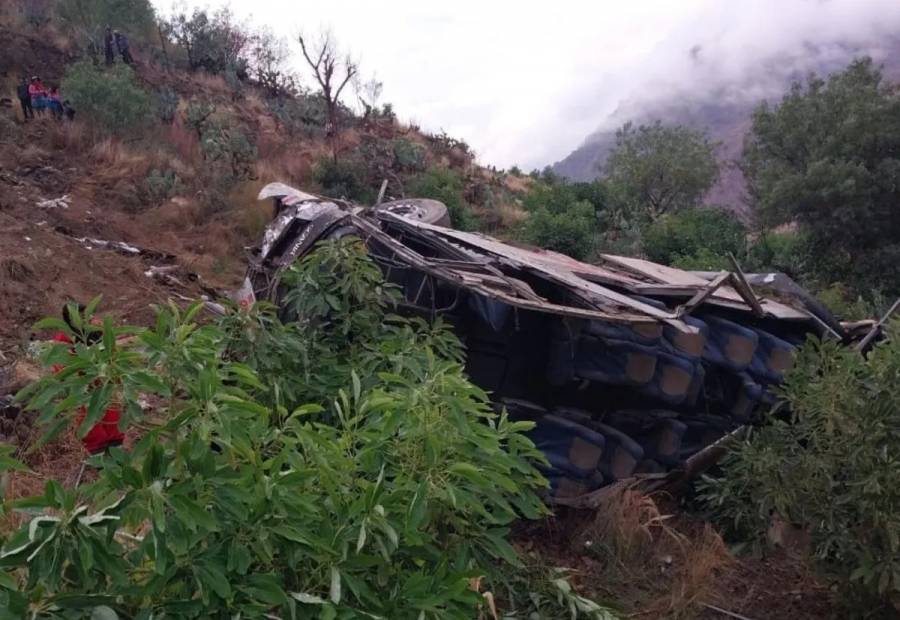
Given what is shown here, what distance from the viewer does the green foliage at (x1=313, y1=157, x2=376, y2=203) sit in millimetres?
15469

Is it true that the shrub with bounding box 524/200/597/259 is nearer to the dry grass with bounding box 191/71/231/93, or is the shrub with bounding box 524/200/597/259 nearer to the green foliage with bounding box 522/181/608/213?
the green foliage with bounding box 522/181/608/213

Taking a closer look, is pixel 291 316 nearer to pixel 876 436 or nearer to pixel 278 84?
pixel 876 436

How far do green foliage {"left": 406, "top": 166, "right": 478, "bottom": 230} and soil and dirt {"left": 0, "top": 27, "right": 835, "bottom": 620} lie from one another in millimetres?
2394

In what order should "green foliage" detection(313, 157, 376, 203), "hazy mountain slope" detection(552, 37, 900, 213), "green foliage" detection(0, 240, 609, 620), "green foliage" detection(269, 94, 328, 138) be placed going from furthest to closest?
"hazy mountain slope" detection(552, 37, 900, 213)
"green foliage" detection(269, 94, 328, 138)
"green foliage" detection(313, 157, 376, 203)
"green foliage" detection(0, 240, 609, 620)

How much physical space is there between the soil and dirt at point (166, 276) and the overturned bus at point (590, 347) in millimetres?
450

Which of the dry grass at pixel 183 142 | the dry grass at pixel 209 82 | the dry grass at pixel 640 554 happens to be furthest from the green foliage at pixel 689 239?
the dry grass at pixel 209 82

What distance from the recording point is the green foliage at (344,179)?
15469 mm

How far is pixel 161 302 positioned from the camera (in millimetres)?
8484

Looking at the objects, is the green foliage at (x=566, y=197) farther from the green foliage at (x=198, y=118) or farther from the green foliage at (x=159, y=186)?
the green foliage at (x=198, y=118)

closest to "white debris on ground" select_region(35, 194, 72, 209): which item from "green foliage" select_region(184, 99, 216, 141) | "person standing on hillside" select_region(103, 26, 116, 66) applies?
"green foliage" select_region(184, 99, 216, 141)

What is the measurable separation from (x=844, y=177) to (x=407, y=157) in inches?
366

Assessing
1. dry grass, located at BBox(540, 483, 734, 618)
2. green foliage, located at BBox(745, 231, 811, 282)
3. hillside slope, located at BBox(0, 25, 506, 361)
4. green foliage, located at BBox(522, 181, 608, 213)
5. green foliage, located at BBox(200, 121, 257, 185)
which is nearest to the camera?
dry grass, located at BBox(540, 483, 734, 618)

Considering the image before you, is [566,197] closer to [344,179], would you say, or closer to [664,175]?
[344,179]

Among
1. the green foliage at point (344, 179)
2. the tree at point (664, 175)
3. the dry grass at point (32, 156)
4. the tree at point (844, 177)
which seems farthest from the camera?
the tree at point (664, 175)
